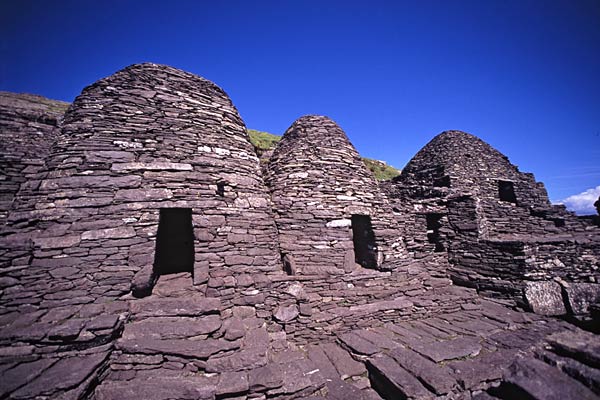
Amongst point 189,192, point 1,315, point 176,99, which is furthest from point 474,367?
point 176,99

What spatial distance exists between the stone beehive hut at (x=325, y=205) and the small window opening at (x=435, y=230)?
267 cm

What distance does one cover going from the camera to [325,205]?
686cm

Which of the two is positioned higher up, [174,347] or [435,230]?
[435,230]

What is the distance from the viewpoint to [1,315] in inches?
137

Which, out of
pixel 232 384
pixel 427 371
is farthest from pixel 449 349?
pixel 232 384

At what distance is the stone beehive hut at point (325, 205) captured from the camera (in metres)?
6.39

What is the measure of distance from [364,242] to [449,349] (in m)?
3.54

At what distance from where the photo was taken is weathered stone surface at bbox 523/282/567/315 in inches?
265

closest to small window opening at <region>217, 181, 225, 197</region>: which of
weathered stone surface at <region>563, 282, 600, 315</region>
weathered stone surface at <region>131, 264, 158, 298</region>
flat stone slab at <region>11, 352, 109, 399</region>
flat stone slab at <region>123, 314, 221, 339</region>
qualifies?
weathered stone surface at <region>131, 264, 158, 298</region>

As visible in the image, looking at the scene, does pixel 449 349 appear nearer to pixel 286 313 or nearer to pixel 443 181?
pixel 286 313

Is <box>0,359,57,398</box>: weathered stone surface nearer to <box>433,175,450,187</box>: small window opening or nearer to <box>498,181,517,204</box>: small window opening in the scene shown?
<box>433,175,450,187</box>: small window opening

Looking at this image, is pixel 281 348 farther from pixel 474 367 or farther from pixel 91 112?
pixel 91 112

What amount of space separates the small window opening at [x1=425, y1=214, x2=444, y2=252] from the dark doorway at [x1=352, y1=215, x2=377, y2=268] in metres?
3.25

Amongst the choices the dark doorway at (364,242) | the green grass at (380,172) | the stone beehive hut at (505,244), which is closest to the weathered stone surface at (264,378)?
the dark doorway at (364,242)
